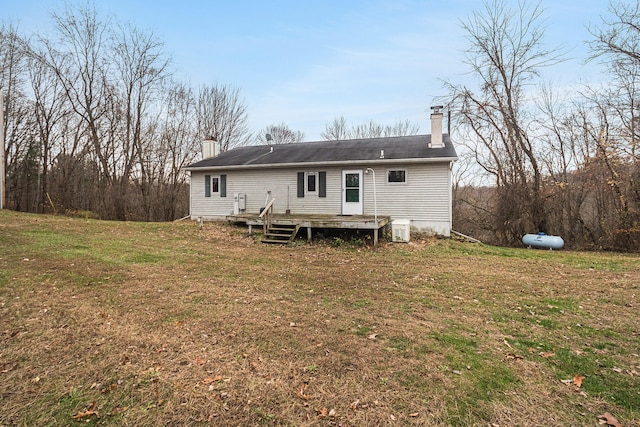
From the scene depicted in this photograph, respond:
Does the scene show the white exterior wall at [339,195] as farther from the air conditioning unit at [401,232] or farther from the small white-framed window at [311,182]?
the air conditioning unit at [401,232]

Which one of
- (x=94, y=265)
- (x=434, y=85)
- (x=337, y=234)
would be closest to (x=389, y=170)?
(x=337, y=234)

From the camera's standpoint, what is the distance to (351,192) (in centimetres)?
1240

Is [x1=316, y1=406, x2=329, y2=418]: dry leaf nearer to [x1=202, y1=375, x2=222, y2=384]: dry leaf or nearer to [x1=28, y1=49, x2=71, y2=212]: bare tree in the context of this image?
[x1=202, y1=375, x2=222, y2=384]: dry leaf

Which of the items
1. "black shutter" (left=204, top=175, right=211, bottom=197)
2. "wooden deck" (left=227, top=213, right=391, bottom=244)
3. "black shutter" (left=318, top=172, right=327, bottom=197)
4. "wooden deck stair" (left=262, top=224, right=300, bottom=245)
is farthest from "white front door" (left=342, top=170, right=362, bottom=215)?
"black shutter" (left=204, top=175, right=211, bottom=197)

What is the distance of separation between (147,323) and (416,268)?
569 centimetres

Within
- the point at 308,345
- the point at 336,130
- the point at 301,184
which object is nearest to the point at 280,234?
the point at 301,184

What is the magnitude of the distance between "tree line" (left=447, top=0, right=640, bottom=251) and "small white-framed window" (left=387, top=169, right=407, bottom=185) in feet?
16.4

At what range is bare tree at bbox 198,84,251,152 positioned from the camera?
25078 mm

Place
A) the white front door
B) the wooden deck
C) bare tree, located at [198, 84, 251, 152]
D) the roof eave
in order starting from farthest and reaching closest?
1. bare tree, located at [198, 84, 251, 152]
2. the white front door
3. the roof eave
4. the wooden deck

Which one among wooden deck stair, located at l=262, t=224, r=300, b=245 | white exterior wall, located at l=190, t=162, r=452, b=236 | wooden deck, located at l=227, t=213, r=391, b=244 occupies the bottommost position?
wooden deck stair, located at l=262, t=224, r=300, b=245

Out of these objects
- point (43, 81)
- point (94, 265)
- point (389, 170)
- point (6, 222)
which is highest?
point (43, 81)

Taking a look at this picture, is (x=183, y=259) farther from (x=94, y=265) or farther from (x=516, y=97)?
(x=516, y=97)

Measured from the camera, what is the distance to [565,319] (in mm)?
4375

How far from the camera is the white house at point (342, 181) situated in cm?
1151
